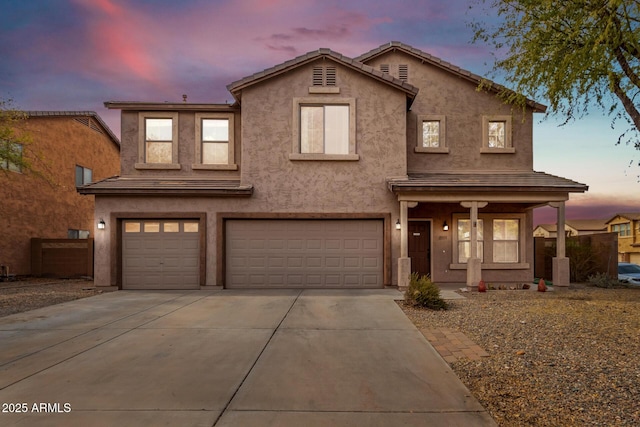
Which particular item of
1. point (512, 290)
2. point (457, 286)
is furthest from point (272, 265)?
point (512, 290)

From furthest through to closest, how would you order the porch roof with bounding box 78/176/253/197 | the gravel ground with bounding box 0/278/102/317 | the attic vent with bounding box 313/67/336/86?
the attic vent with bounding box 313/67/336/86
the porch roof with bounding box 78/176/253/197
the gravel ground with bounding box 0/278/102/317

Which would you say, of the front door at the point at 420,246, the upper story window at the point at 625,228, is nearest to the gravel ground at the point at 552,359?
the front door at the point at 420,246

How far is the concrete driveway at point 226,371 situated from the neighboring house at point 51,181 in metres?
11.1

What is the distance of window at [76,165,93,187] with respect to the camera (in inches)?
819

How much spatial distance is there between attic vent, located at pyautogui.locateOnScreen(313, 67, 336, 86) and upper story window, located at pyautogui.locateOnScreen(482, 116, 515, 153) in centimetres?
611

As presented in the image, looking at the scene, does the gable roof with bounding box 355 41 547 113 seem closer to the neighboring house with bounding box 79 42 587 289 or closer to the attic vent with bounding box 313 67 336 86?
the neighboring house with bounding box 79 42 587 289

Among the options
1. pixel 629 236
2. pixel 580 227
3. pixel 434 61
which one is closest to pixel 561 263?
pixel 434 61

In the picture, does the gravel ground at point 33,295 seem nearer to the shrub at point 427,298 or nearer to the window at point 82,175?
→ the window at point 82,175

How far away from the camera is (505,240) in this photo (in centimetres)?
1366

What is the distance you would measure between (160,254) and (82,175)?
492 inches

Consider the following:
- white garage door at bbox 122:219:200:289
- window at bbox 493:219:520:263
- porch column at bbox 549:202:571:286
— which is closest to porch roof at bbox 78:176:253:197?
white garage door at bbox 122:219:200:289

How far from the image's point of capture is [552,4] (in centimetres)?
790

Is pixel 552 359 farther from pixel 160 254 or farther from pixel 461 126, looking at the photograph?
pixel 160 254

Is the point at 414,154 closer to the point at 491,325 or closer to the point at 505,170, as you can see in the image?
the point at 505,170
